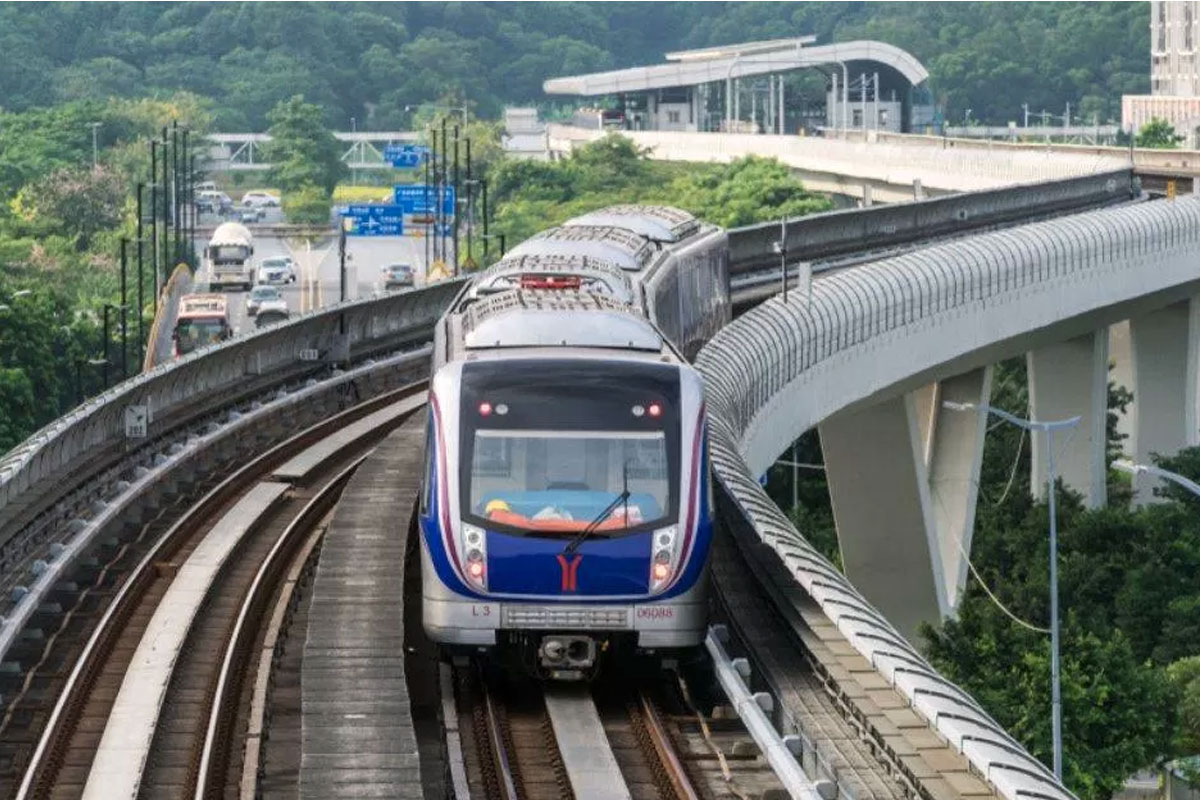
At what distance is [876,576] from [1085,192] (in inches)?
1323

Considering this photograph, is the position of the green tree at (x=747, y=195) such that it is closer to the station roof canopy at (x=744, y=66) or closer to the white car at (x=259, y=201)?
the white car at (x=259, y=201)

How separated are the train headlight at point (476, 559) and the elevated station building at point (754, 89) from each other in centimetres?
14688

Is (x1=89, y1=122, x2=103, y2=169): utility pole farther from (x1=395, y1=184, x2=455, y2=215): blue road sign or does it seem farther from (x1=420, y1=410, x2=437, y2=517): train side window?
(x1=420, y1=410, x2=437, y2=517): train side window

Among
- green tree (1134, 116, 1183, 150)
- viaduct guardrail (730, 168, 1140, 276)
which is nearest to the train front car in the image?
viaduct guardrail (730, 168, 1140, 276)

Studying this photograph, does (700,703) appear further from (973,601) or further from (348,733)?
(973,601)

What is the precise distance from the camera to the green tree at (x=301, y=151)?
167m

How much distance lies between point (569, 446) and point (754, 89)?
16187cm

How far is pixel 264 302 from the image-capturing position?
87.4 m

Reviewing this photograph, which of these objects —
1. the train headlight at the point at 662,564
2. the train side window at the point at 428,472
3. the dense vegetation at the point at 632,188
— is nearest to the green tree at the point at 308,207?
the dense vegetation at the point at 632,188

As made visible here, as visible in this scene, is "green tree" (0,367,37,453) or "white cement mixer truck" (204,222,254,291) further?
"white cement mixer truck" (204,222,254,291)

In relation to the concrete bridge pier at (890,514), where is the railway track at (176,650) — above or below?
above

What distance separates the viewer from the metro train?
22.2 meters

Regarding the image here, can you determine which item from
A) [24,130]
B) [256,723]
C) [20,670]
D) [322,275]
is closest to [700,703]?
[256,723]

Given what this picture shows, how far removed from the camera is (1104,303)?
2478 inches
